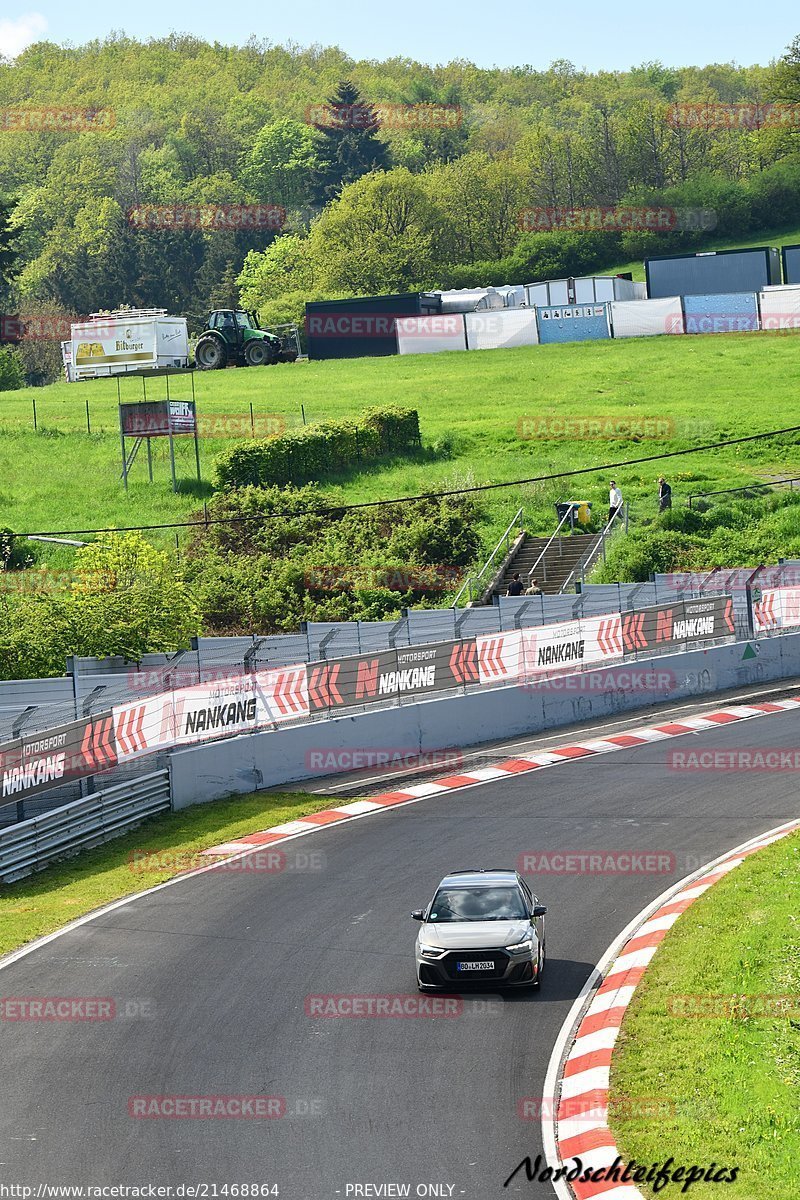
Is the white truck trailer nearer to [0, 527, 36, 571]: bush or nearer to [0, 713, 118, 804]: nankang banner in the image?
[0, 527, 36, 571]: bush

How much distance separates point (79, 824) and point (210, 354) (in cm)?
4784

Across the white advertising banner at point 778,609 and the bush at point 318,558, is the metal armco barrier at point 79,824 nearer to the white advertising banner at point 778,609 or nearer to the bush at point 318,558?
the white advertising banner at point 778,609

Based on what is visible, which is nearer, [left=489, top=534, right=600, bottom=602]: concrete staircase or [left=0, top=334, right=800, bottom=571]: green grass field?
[left=489, top=534, right=600, bottom=602]: concrete staircase

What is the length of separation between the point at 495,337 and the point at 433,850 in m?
60.8

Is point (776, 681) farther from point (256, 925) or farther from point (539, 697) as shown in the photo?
point (256, 925)

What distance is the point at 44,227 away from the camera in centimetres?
16238

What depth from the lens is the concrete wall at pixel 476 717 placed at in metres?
26.0

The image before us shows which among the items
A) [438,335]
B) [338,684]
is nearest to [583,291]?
[438,335]

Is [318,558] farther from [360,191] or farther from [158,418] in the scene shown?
[360,191]

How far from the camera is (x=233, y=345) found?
67.8 metres

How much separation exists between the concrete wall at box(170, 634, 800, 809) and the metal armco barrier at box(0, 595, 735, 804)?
342mm

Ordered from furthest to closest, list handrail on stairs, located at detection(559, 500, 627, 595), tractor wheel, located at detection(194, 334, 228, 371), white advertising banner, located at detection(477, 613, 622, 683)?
tractor wheel, located at detection(194, 334, 228, 371) < handrail on stairs, located at detection(559, 500, 627, 595) < white advertising banner, located at detection(477, 613, 622, 683)

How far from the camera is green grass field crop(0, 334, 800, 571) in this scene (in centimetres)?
5222

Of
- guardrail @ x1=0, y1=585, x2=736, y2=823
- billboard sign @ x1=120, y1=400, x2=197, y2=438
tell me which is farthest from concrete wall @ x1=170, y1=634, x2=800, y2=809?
billboard sign @ x1=120, y1=400, x2=197, y2=438
